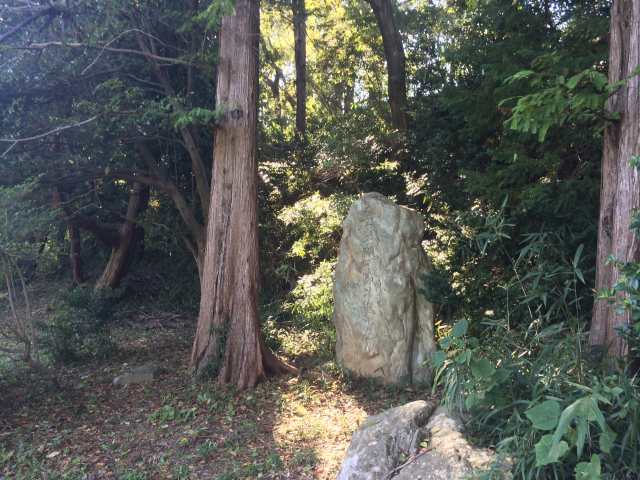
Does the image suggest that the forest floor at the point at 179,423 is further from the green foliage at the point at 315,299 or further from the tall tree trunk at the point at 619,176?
the tall tree trunk at the point at 619,176

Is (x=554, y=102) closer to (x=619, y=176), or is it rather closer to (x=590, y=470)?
(x=619, y=176)

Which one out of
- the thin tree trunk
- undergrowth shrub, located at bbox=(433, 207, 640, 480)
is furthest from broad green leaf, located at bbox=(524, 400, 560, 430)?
the thin tree trunk

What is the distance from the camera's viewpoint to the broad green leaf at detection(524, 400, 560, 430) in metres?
3.09

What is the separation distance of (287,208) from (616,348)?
23.9ft

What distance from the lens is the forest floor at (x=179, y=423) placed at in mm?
5195

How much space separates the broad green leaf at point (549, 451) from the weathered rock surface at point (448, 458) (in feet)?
1.57

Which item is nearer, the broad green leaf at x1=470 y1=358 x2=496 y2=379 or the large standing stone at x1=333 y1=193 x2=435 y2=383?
the broad green leaf at x1=470 y1=358 x2=496 y2=379

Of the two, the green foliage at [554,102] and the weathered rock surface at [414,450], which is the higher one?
the green foliage at [554,102]

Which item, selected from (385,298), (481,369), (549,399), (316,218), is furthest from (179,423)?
(316,218)

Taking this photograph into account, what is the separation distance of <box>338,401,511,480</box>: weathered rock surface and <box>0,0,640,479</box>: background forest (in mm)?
199

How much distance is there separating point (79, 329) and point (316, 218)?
4271mm

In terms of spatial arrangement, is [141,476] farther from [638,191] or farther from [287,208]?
[287,208]

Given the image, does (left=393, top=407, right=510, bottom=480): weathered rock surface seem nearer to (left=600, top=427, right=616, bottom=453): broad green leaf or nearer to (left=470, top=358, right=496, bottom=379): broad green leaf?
(left=470, top=358, right=496, bottom=379): broad green leaf

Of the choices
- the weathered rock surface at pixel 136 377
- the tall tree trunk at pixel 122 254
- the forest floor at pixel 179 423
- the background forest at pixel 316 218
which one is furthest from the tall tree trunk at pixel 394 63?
the weathered rock surface at pixel 136 377
